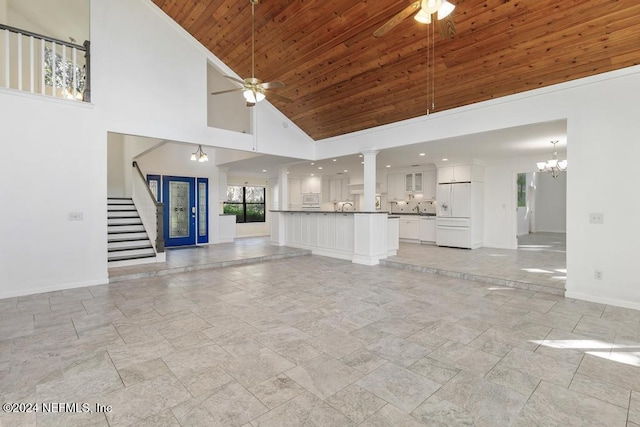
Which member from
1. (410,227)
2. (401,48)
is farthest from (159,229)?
(410,227)

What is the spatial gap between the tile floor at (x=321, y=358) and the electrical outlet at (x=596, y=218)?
1063 millimetres

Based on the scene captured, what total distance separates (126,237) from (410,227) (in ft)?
25.6

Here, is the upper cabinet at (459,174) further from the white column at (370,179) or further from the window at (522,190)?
the window at (522,190)

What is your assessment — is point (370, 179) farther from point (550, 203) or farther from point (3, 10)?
point (550, 203)

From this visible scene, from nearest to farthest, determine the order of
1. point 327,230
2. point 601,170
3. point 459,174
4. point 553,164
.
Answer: point 601,170 → point 553,164 → point 327,230 → point 459,174

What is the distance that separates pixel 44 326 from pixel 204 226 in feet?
21.0

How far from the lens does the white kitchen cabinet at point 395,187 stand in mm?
10117

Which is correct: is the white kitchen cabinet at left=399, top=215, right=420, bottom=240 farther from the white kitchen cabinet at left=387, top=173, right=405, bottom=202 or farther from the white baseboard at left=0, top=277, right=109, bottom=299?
the white baseboard at left=0, top=277, right=109, bottom=299

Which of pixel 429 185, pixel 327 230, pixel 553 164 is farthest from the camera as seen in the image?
pixel 429 185

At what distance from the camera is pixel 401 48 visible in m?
A: 4.41

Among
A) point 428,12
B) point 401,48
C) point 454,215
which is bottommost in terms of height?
point 454,215

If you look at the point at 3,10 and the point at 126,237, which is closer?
the point at 3,10

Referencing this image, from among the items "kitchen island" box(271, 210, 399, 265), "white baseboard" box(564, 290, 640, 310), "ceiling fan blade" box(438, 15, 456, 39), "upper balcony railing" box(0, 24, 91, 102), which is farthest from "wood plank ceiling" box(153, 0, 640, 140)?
"white baseboard" box(564, 290, 640, 310)

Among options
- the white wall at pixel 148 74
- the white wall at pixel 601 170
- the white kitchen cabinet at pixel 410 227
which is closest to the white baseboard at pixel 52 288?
the white wall at pixel 148 74
